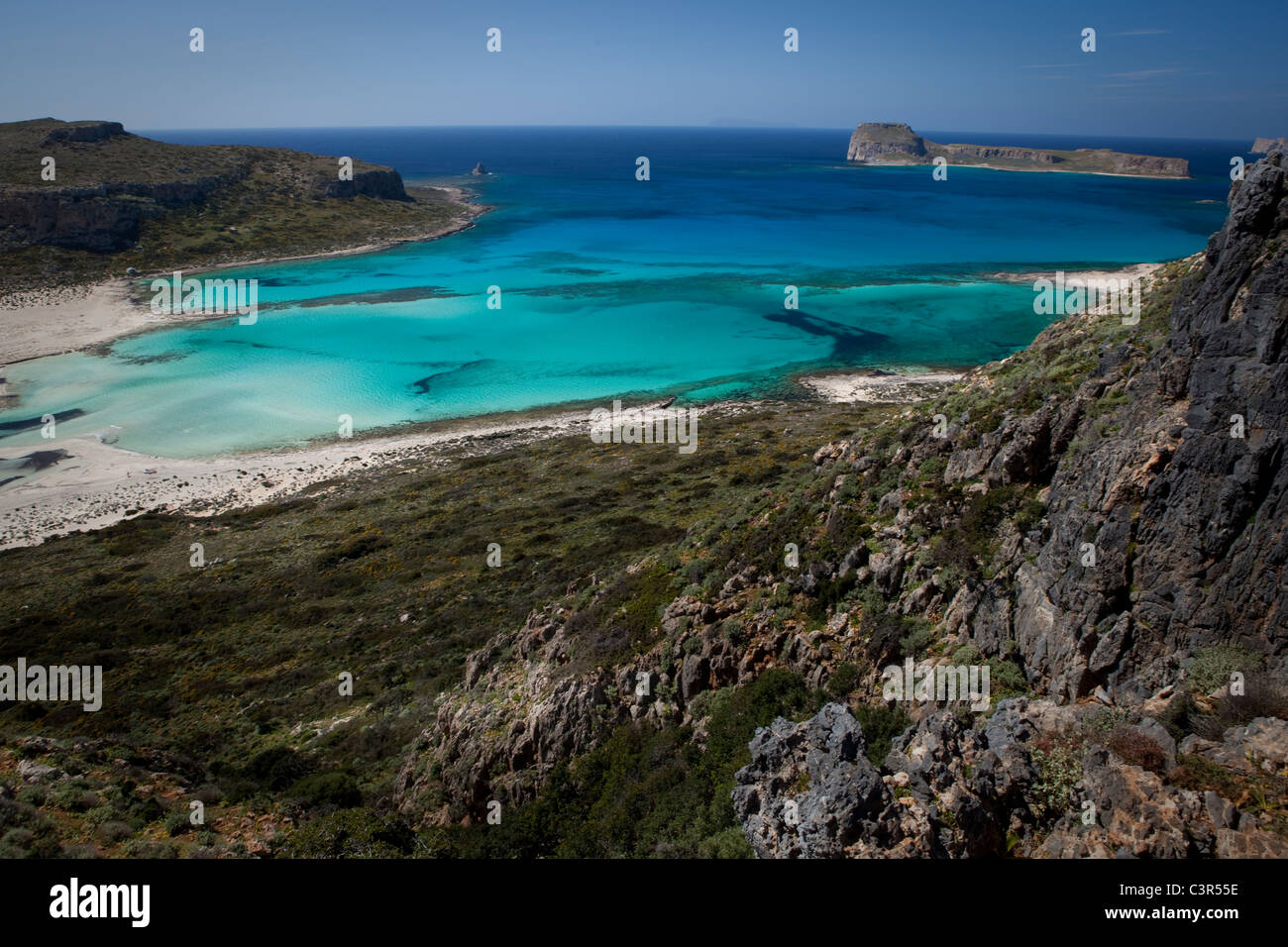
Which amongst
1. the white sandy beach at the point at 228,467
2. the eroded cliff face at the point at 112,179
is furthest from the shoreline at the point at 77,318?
the eroded cliff face at the point at 112,179

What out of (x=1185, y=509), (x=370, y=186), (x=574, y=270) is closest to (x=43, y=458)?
(x=1185, y=509)

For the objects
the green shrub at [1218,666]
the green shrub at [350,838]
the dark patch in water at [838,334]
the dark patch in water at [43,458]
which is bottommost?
the green shrub at [350,838]

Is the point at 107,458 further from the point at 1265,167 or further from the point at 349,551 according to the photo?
the point at 1265,167

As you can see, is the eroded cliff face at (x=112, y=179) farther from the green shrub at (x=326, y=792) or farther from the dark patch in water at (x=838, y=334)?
the green shrub at (x=326, y=792)

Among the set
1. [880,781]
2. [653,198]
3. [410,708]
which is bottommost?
[410,708]
